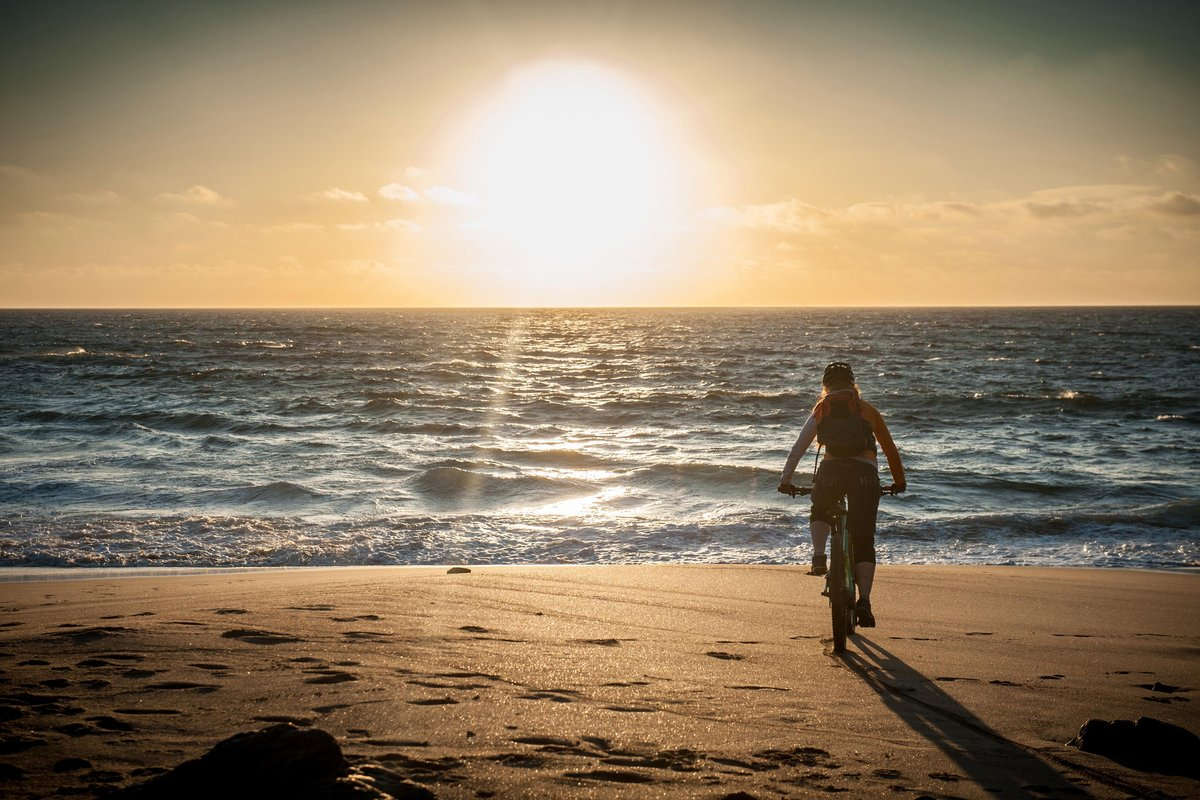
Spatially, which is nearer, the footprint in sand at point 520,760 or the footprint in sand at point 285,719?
the footprint in sand at point 520,760

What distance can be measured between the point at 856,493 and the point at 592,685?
2564 mm

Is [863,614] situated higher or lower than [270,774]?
lower

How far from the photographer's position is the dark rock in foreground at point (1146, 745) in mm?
3770

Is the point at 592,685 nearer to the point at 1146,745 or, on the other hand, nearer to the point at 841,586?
the point at 841,586

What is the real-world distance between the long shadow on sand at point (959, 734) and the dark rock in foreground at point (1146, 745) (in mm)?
325

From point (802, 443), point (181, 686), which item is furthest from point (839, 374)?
point (181, 686)

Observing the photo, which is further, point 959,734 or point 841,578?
point 841,578

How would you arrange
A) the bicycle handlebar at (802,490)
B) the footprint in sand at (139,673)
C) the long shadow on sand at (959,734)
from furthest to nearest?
the bicycle handlebar at (802,490) → the footprint in sand at (139,673) → the long shadow on sand at (959,734)

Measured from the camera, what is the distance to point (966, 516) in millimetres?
14016

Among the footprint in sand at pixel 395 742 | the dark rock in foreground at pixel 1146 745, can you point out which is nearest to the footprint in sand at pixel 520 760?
the footprint in sand at pixel 395 742

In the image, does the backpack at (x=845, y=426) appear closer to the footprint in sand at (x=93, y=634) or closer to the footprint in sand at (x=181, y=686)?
the footprint in sand at (x=181, y=686)

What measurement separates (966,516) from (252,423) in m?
19.1

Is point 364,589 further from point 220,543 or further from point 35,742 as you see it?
point 220,543

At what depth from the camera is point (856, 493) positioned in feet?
20.3
